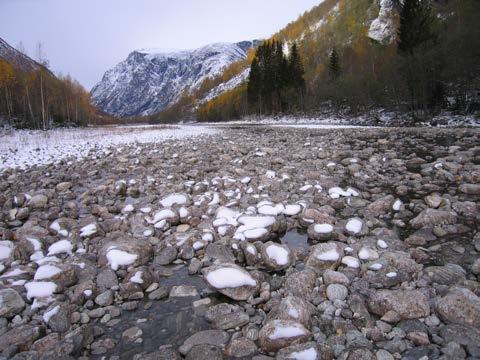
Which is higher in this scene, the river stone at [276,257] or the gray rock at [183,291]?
the river stone at [276,257]

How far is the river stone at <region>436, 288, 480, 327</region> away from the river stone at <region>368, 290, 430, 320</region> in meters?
0.14

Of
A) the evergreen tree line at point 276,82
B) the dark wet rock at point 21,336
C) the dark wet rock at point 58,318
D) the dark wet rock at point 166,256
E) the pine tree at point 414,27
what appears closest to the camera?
the dark wet rock at point 21,336

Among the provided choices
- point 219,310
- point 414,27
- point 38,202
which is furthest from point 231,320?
point 414,27

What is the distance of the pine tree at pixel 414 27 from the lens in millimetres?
32344

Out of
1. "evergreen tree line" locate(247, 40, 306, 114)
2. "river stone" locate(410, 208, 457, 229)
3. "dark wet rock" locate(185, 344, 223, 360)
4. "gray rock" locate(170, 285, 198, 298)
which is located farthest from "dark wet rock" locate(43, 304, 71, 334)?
"evergreen tree line" locate(247, 40, 306, 114)

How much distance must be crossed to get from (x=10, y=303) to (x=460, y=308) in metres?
4.93

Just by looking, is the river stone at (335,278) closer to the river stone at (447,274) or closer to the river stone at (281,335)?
the river stone at (281,335)

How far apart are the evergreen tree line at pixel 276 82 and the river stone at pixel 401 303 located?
5643cm

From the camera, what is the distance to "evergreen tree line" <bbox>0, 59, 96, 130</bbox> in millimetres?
44019

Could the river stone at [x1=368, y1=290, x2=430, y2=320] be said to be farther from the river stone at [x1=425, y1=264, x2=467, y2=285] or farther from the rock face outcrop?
the rock face outcrop

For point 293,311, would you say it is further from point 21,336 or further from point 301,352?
point 21,336

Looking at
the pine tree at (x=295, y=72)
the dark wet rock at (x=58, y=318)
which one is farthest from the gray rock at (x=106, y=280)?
the pine tree at (x=295, y=72)

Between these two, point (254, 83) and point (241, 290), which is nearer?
point (241, 290)

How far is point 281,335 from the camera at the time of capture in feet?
8.93
